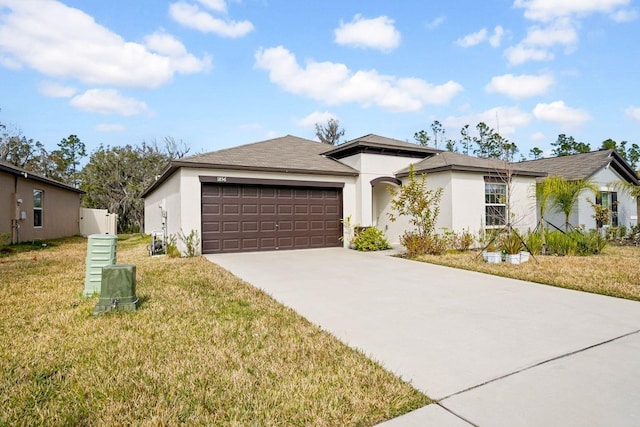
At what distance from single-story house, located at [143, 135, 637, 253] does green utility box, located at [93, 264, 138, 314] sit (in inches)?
266

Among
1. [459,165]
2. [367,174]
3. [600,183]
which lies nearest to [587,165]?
[600,183]

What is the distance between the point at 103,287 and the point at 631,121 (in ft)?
116

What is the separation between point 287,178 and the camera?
13.1m

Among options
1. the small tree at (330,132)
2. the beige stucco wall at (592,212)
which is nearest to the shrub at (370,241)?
the beige stucco wall at (592,212)

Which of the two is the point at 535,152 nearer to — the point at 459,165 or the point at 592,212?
the point at 592,212

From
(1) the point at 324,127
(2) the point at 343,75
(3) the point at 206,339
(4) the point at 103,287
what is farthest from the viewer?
(1) the point at 324,127

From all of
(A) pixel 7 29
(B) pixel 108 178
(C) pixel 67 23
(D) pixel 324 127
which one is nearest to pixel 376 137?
(C) pixel 67 23

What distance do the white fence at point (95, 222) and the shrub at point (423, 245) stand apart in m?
20.1

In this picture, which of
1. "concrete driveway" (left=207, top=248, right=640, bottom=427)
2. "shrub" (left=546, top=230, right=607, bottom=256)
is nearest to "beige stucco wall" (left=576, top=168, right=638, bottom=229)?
"shrub" (left=546, top=230, right=607, bottom=256)

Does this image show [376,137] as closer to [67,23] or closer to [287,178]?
[287,178]

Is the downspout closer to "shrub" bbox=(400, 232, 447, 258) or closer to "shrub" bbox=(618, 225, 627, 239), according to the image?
"shrub" bbox=(400, 232, 447, 258)

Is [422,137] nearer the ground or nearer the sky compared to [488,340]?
nearer the sky

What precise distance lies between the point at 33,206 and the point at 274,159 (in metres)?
11.6

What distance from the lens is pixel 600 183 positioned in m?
16.8
